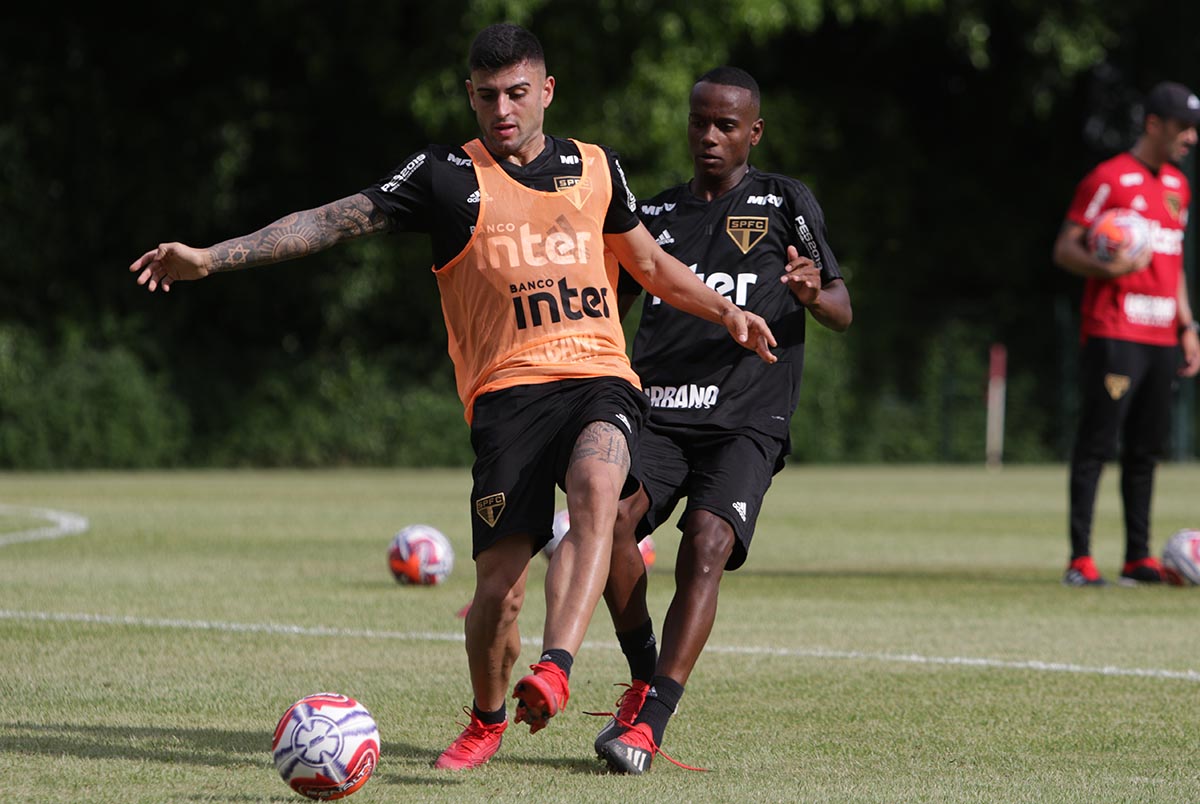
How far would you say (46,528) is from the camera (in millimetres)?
15539

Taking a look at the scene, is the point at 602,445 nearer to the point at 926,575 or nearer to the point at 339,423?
the point at 926,575

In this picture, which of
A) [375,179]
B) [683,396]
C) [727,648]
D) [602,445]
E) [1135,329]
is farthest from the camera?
[375,179]

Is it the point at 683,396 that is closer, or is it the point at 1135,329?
the point at 683,396

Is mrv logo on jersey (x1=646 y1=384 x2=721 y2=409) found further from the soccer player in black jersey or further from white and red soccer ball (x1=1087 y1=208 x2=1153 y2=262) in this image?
white and red soccer ball (x1=1087 y1=208 x2=1153 y2=262)

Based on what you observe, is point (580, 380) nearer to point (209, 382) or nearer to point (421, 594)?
point (421, 594)

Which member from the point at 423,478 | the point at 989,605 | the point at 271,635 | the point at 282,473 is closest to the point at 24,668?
the point at 271,635

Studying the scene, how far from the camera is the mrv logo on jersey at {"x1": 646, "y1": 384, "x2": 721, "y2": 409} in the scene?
6609 mm

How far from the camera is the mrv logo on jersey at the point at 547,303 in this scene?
580 centimetres

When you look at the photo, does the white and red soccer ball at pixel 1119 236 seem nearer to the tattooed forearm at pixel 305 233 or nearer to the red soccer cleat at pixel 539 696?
the tattooed forearm at pixel 305 233

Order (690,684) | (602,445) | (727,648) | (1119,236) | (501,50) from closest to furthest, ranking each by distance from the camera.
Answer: (602,445) → (501,50) → (690,684) → (727,648) → (1119,236)

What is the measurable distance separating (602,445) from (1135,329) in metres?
6.69

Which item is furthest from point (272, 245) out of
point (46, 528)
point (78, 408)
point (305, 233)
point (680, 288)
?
point (78, 408)

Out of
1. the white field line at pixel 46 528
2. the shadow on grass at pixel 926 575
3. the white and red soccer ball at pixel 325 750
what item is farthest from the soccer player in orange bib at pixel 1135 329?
the white field line at pixel 46 528

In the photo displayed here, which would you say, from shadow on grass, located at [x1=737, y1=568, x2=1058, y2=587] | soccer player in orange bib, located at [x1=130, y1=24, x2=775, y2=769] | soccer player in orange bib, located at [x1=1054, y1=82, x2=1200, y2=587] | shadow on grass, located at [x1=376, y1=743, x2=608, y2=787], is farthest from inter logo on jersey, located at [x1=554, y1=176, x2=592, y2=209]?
shadow on grass, located at [x1=737, y1=568, x2=1058, y2=587]
